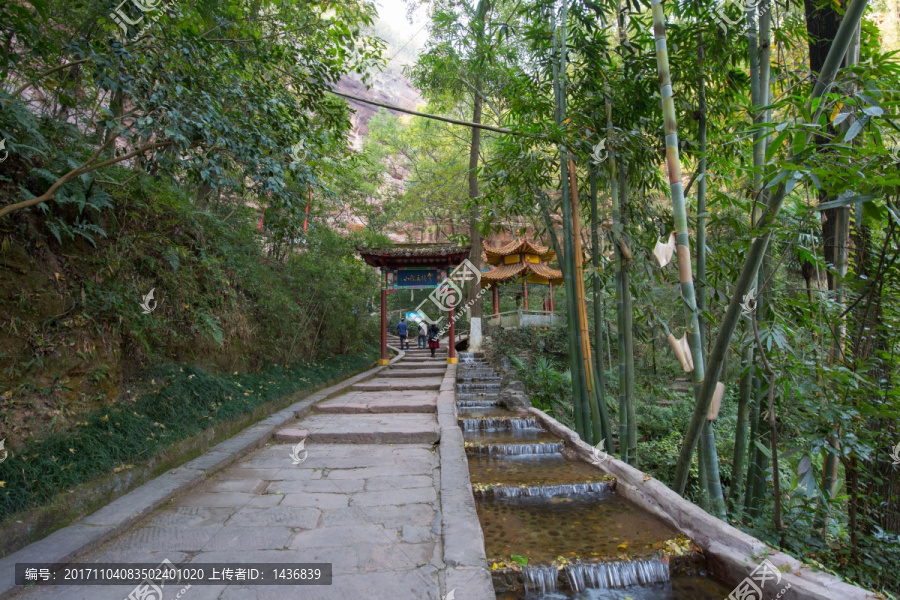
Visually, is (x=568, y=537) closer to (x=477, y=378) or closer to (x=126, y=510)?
(x=126, y=510)

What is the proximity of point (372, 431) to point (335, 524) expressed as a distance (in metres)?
2.20

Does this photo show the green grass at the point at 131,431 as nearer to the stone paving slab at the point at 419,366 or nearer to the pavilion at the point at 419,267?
the stone paving slab at the point at 419,366

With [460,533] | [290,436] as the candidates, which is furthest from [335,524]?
[290,436]

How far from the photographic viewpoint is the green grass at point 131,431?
2385mm

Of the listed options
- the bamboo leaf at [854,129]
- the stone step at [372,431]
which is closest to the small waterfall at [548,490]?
the stone step at [372,431]

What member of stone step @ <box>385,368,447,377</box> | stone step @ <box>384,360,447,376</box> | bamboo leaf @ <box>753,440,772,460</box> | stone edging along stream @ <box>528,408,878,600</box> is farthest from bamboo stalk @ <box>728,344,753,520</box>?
stone step @ <box>384,360,447,376</box>

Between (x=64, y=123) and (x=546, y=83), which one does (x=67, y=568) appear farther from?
(x=546, y=83)

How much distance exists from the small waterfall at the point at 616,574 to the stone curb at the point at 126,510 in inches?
93.6

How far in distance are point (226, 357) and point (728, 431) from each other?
8.12 meters

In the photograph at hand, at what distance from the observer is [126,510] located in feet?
8.67

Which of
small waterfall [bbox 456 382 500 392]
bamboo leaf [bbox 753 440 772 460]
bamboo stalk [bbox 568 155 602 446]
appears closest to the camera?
bamboo leaf [bbox 753 440 772 460]

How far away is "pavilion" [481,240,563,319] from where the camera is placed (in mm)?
15062

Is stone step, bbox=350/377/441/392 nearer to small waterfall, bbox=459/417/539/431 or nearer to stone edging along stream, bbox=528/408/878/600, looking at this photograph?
small waterfall, bbox=459/417/539/431

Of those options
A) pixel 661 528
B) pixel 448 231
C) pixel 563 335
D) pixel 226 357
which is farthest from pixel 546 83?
pixel 448 231
